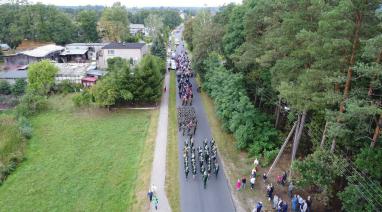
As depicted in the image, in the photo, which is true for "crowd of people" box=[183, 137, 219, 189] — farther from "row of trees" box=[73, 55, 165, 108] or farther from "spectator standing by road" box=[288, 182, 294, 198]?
"row of trees" box=[73, 55, 165, 108]

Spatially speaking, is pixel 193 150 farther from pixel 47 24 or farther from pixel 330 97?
pixel 47 24

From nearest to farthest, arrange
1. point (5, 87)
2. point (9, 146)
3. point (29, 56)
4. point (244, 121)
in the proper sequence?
point (244, 121)
point (9, 146)
point (5, 87)
point (29, 56)

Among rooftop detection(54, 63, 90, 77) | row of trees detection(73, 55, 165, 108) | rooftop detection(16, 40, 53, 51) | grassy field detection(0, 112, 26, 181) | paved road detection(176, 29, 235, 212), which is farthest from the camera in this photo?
rooftop detection(16, 40, 53, 51)

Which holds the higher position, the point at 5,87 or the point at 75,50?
the point at 75,50

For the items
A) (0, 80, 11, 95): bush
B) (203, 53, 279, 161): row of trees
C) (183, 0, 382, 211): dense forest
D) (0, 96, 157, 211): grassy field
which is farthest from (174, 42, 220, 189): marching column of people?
(0, 80, 11, 95): bush

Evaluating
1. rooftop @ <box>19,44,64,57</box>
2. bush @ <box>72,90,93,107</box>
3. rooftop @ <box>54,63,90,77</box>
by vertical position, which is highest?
rooftop @ <box>19,44,64,57</box>

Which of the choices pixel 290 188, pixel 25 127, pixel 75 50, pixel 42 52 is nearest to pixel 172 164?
pixel 290 188

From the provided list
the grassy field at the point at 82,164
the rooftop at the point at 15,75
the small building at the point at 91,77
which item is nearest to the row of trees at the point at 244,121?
the grassy field at the point at 82,164
